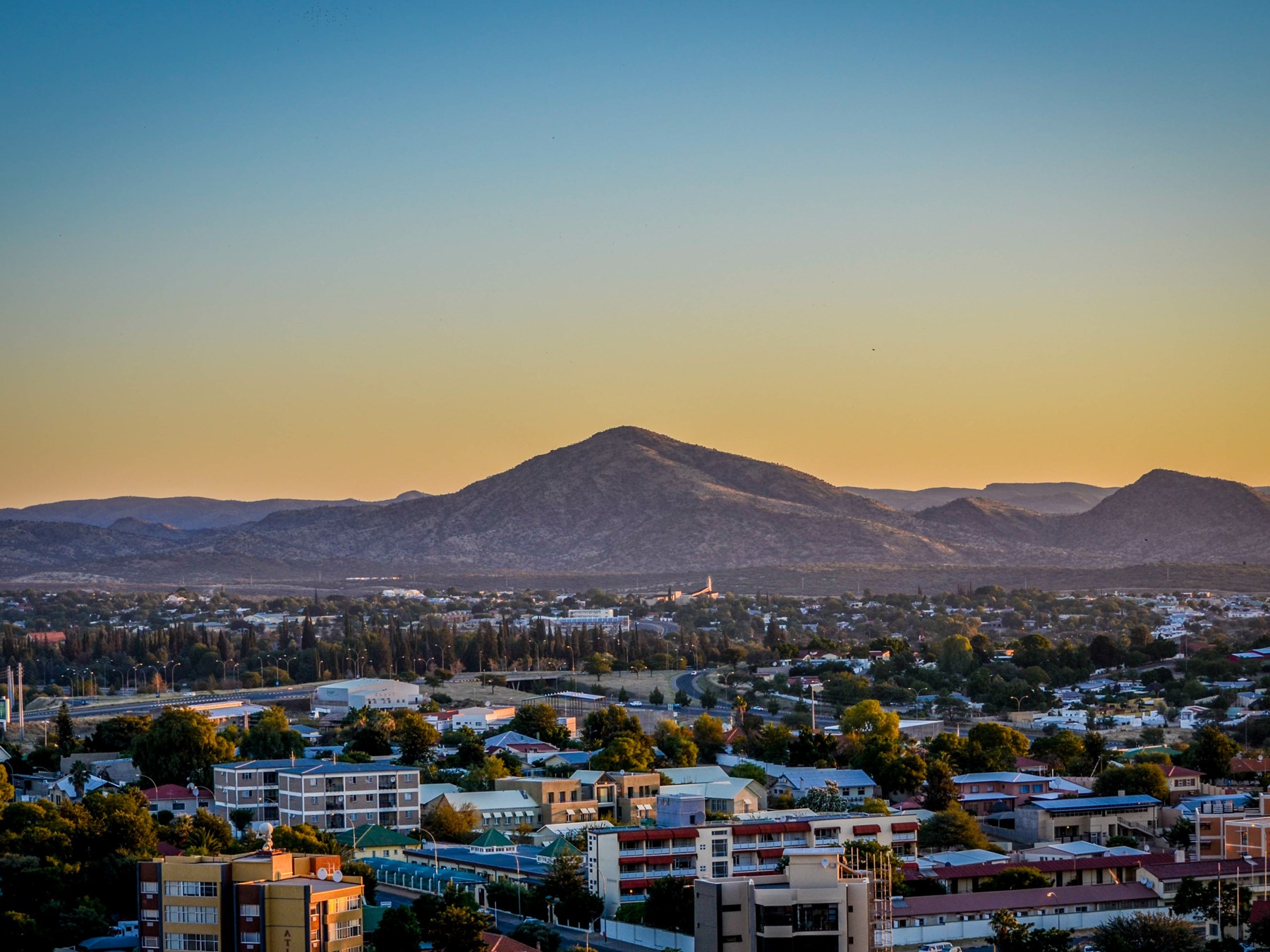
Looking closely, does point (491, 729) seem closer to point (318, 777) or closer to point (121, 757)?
point (121, 757)

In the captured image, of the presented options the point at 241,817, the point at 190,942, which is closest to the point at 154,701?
the point at 241,817

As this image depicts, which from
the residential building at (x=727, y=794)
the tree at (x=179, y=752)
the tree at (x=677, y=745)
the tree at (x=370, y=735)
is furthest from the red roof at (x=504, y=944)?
the tree at (x=370, y=735)

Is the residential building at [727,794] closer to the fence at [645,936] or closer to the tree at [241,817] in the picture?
the fence at [645,936]

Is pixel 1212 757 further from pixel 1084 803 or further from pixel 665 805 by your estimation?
pixel 665 805

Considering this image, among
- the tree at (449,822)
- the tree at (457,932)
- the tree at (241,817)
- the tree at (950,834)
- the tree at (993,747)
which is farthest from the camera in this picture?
the tree at (993,747)

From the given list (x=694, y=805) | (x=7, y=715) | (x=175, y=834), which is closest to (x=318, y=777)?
(x=175, y=834)

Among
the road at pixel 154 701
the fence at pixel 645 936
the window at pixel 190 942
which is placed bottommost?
the fence at pixel 645 936
